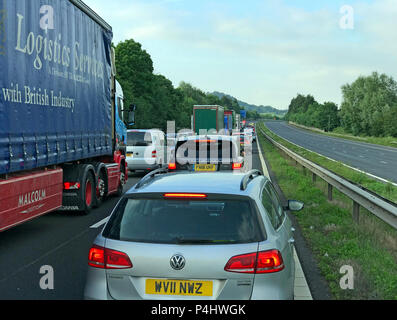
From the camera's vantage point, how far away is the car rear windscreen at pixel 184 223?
13.3 feet

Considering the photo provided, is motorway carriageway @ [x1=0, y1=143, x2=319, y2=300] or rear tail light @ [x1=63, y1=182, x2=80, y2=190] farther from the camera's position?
rear tail light @ [x1=63, y1=182, x2=80, y2=190]

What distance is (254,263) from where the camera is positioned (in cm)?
391

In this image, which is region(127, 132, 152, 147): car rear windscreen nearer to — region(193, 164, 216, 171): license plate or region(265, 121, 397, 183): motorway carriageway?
region(265, 121, 397, 183): motorway carriageway

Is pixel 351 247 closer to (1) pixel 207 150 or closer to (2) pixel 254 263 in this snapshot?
(1) pixel 207 150

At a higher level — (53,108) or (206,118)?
(53,108)

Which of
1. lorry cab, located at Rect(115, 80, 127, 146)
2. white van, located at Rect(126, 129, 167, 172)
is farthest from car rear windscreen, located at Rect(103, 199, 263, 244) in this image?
white van, located at Rect(126, 129, 167, 172)

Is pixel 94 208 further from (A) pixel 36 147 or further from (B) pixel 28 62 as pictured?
(B) pixel 28 62

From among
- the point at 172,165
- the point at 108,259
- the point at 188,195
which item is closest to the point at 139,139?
the point at 172,165

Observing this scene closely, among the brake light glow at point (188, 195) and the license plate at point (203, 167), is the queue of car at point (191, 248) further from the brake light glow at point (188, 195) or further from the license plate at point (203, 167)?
the license plate at point (203, 167)

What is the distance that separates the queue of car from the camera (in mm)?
3875

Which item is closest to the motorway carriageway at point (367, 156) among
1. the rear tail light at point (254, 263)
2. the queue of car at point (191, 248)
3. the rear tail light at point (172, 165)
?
the rear tail light at point (172, 165)

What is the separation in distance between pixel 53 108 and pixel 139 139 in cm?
1150

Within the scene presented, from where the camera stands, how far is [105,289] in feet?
13.2
